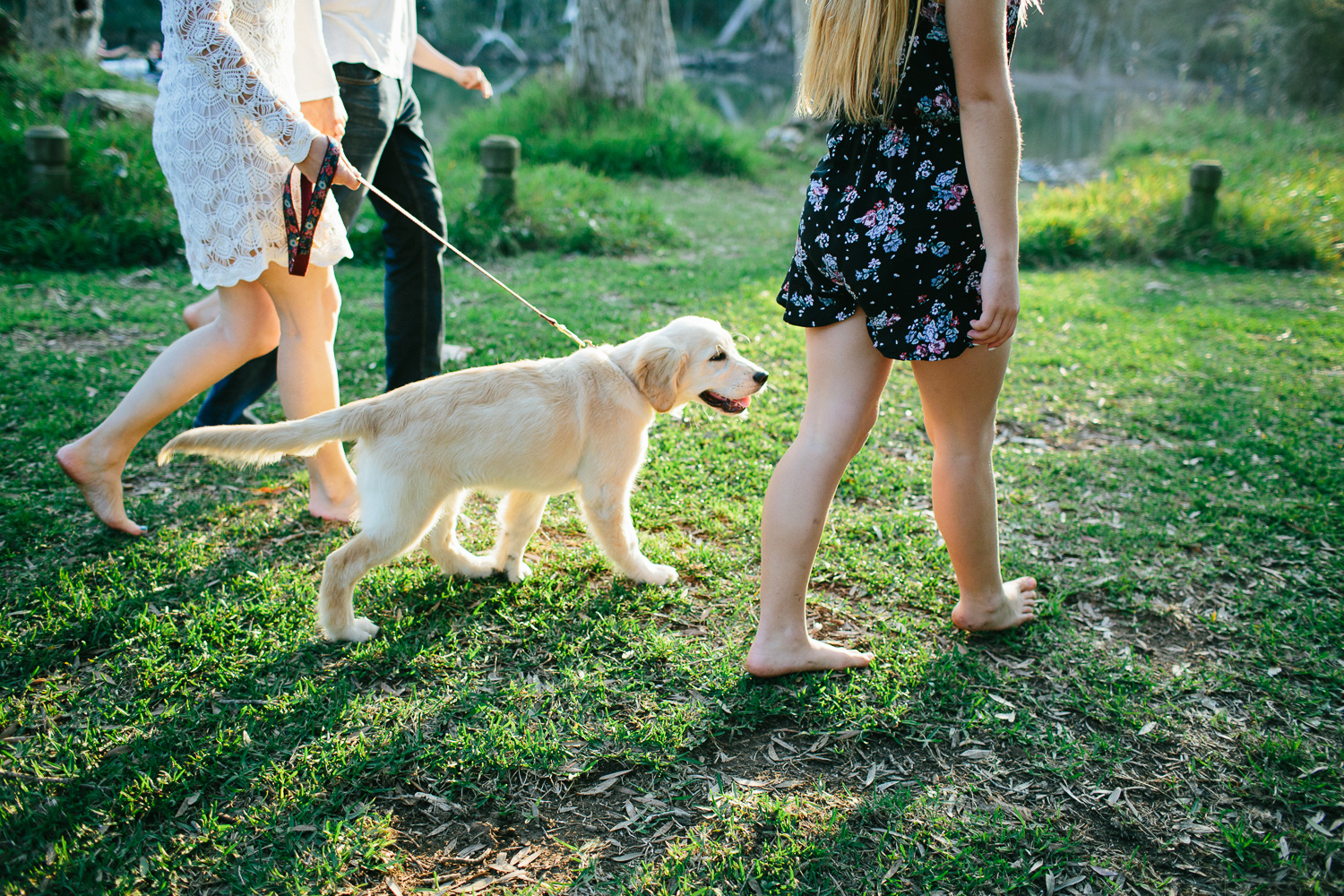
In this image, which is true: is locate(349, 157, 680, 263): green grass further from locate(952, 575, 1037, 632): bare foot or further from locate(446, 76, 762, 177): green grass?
locate(952, 575, 1037, 632): bare foot

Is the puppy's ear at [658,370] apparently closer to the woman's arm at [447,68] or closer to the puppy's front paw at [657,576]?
the puppy's front paw at [657,576]

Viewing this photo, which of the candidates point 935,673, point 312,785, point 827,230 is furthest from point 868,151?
point 312,785

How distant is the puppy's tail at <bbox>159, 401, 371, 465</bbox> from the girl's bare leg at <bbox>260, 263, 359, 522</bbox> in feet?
1.99

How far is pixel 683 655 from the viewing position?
2.53 metres

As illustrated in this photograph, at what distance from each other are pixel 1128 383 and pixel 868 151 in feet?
12.6

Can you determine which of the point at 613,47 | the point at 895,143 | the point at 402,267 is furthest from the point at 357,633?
the point at 613,47

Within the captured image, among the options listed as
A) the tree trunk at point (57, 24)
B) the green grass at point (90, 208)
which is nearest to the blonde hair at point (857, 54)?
the green grass at point (90, 208)

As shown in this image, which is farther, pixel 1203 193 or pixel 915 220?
pixel 1203 193

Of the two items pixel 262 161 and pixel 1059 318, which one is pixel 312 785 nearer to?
pixel 262 161

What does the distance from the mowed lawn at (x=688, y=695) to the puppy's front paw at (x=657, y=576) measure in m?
0.05

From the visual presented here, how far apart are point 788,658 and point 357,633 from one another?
135 centimetres

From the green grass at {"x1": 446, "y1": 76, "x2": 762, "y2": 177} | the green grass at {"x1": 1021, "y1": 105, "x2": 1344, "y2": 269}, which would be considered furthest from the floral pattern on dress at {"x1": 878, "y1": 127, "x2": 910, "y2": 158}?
the green grass at {"x1": 446, "y1": 76, "x2": 762, "y2": 177}

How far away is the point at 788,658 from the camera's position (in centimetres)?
239

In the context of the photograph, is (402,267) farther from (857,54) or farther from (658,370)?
(857,54)
